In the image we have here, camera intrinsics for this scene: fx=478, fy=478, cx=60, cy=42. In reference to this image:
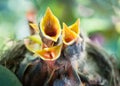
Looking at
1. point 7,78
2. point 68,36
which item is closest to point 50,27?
point 68,36

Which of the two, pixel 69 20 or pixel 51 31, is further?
pixel 69 20

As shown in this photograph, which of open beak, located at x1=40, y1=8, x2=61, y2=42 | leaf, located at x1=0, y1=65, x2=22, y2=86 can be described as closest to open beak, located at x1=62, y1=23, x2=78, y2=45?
open beak, located at x1=40, y1=8, x2=61, y2=42

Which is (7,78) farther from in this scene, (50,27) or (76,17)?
(76,17)

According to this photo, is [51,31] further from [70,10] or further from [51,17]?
[70,10]

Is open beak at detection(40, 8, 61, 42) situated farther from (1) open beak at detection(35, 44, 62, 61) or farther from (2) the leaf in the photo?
(2) the leaf

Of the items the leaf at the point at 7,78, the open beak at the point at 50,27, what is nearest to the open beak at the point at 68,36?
the open beak at the point at 50,27

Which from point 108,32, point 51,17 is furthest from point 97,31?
point 51,17
